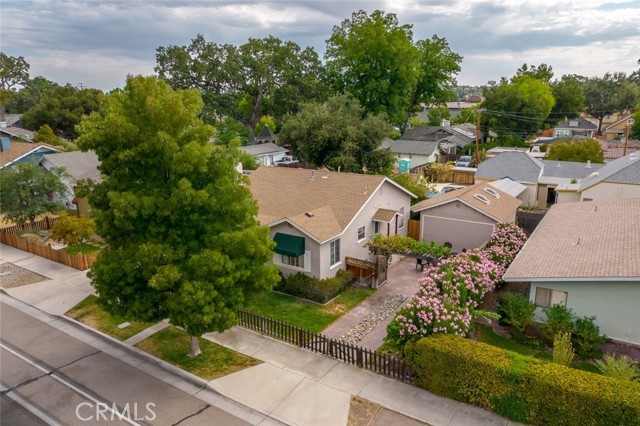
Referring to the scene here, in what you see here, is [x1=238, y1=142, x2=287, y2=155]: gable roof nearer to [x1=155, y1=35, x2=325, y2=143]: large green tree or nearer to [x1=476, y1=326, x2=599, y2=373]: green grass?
[x1=155, y1=35, x2=325, y2=143]: large green tree

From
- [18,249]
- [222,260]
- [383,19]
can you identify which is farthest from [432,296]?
[383,19]

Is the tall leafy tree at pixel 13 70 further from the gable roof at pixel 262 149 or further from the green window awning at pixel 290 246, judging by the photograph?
the green window awning at pixel 290 246

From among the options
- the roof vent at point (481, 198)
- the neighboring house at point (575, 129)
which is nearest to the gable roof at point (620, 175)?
the roof vent at point (481, 198)

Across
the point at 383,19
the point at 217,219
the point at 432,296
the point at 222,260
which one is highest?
the point at 383,19

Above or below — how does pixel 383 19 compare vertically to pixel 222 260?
above

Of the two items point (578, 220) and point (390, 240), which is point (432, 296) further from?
point (578, 220)

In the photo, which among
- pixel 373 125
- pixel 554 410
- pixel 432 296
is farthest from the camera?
pixel 373 125
